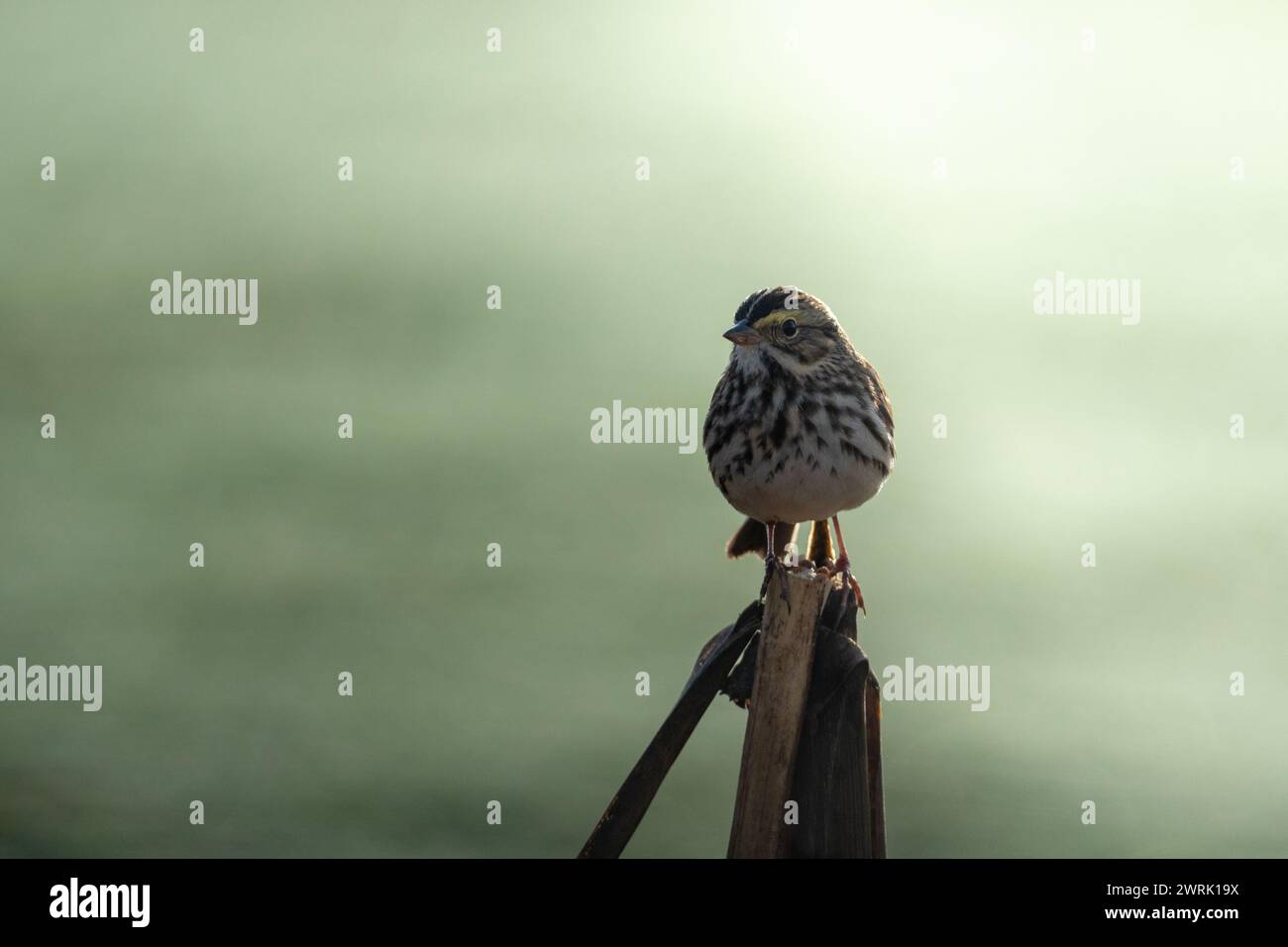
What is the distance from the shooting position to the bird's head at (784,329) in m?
7.23

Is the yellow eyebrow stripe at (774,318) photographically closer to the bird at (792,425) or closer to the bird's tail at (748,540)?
the bird at (792,425)

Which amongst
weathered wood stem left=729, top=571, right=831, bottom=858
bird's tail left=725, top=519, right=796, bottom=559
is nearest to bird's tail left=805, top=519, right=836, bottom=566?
bird's tail left=725, top=519, right=796, bottom=559

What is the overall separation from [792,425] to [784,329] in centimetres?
51

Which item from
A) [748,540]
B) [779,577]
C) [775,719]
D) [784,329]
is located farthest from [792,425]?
[775,719]

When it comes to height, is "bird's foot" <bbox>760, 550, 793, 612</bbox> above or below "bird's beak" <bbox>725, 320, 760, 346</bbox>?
below

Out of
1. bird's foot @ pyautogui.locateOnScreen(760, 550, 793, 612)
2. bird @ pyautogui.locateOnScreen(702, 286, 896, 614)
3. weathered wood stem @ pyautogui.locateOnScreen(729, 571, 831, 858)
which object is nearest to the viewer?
weathered wood stem @ pyautogui.locateOnScreen(729, 571, 831, 858)

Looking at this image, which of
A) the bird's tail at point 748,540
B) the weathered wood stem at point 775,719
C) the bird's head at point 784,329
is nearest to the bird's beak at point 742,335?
the bird's head at point 784,329

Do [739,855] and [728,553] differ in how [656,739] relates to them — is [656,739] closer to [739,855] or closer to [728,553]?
[739,855]

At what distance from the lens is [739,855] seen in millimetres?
5430

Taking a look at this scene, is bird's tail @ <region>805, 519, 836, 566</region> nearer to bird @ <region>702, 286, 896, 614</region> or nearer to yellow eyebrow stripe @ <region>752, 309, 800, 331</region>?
bird @ <region>702, 286, 896, 614</region>

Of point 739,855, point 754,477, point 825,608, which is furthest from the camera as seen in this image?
point 754,477

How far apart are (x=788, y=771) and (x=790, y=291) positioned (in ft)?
9.06

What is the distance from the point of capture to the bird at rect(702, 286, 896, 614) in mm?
7125
